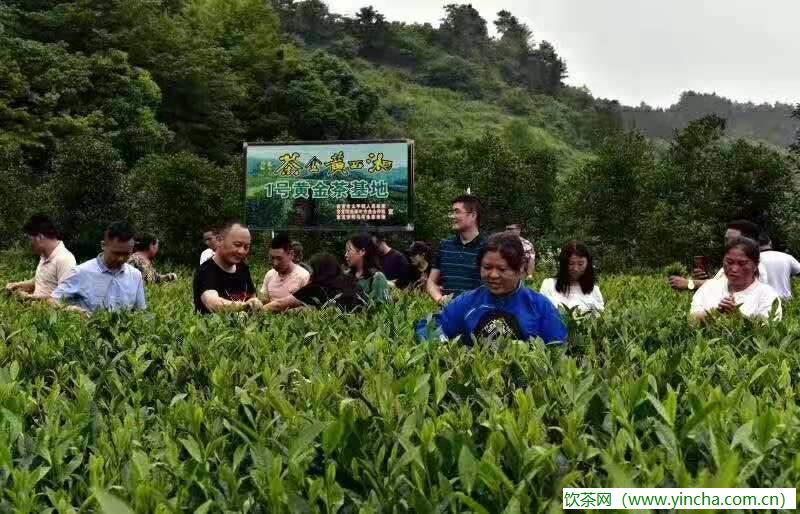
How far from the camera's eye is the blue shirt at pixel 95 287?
6273 mm

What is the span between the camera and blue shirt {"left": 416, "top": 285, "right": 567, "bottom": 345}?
14.4 feet

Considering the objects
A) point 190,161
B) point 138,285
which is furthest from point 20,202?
point 138,285

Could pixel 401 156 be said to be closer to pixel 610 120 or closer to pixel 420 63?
pixel 610 120

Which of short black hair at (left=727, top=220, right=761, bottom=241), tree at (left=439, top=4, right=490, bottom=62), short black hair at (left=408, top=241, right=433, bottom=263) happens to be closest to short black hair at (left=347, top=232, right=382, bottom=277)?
short black hair at (left=408, top=241, right=433, bottom=263)

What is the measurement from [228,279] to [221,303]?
1.16 ft

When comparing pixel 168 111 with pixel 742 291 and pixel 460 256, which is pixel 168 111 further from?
pixel 742 291

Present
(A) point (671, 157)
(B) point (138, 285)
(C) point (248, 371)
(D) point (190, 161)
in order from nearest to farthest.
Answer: (C) point (248, 371) < (B) point (138, 285) < (D) point (190, 161) < (A) point (671, 157)

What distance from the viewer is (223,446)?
2.56m

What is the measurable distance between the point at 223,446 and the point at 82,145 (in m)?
22.7

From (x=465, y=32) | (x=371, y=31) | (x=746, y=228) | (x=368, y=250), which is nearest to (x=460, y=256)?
(x=746, y=228)

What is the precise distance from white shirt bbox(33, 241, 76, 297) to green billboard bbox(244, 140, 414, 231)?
1285 centimetres

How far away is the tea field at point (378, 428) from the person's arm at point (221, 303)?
1.28 meters

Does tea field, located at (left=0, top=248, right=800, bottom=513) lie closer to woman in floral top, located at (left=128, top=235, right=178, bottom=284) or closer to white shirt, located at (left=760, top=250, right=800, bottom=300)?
white shirt, located at (left=760, top=250, right=800, bottom=300)

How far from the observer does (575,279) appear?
691 centimetres
